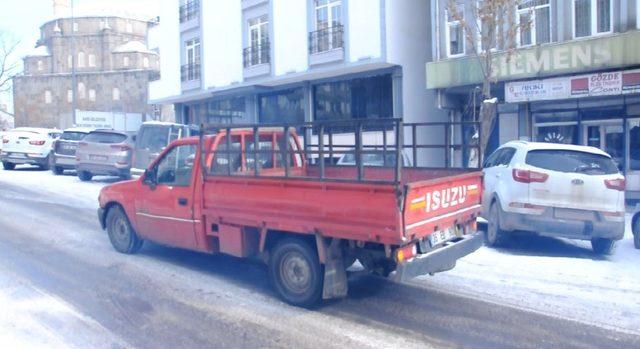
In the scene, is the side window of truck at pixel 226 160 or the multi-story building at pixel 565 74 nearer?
the side window of truck at pixel 226 160

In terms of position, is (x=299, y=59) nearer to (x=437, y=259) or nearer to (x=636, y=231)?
(x=636, y=231)

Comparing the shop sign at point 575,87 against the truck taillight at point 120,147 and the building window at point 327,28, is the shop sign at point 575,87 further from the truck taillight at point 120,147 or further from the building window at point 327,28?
the truck taillight at point 120,147

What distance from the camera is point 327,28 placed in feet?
69.3

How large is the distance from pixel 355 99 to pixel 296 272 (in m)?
15.8

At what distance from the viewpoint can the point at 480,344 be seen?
17.4ft

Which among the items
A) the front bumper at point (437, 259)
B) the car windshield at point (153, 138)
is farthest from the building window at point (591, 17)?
the car windshield at point (153, 138)

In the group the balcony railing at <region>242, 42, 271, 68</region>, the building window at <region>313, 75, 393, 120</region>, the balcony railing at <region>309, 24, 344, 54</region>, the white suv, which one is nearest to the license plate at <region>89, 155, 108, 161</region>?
the balcony railing at <region>309, 24, 344, 54</region>

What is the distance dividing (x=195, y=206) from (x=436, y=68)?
494 inches

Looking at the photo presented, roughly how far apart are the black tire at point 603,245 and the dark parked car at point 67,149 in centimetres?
→ 1706

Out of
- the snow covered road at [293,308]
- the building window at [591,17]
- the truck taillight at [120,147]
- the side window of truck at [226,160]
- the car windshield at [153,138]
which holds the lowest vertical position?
the snow covered road at [293,308]

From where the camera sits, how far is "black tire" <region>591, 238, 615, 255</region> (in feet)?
29.8

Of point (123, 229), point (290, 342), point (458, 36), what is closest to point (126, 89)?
point (458, 36)

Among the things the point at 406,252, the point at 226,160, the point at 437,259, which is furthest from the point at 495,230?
the point at 226,160

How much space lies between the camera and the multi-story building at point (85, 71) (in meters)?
68.9
